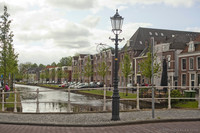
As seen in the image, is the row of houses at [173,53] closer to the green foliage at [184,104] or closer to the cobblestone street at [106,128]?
the green foliage at [184,104]

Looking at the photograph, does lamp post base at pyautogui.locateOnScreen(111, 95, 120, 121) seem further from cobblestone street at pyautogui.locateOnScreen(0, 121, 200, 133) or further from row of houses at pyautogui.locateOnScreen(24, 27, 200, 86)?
row of houses at pyautogui.locateOnScreen(24, 27, 200, 86)

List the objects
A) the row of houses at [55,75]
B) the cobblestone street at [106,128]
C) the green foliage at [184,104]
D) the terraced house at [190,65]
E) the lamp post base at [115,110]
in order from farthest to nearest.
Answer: the row of houses at [55,75]
the terraced house at [190,65]
the green foliage at [184,104]
the lamp post base at [115,110]
the cobblestone street at [106,128]

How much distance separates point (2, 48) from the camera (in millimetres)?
26688

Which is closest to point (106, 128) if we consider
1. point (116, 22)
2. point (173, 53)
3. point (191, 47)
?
point (116, 22)

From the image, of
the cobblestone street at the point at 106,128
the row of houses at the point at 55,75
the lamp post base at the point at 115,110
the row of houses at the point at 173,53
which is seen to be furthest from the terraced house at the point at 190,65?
the row of houses at the point at 55,75

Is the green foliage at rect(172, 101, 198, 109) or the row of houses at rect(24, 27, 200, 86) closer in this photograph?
the green foliage at rect(172, 101, 198, 109)

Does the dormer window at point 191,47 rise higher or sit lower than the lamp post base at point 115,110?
higher

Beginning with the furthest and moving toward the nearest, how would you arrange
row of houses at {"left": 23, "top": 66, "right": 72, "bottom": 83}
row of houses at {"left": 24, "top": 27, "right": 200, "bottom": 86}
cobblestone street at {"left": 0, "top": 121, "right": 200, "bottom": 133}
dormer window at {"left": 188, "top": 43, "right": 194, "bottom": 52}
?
1. row of houses at {"left": 23, "top": 66, "right": 72, "bottom": 83}
2. dormer window at {"left": 188, "top": 43, "right": 194, "bottom": 52}
3. row of houses at {"left": 24, "top": 27, "right": 200, "bottom": 86}
4. cobblestone street at {"left": 0, "top": 121, "right": 200, "bottom": 133}

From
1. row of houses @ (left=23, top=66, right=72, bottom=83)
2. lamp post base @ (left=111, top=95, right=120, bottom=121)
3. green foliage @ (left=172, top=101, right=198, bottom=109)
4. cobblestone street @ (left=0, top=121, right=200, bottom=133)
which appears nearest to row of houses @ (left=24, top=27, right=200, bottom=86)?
green foliage @ (left=172, top=101, right=198, bottom=109)

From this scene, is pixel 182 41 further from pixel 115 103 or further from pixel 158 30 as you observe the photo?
pixel 115 103

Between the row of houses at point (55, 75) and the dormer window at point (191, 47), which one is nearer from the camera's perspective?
the dormer window at point (191, 47)

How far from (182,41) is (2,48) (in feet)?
113

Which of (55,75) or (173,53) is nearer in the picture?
(173,53)

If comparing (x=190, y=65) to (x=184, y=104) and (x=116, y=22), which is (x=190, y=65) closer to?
(x=184, y=104)
